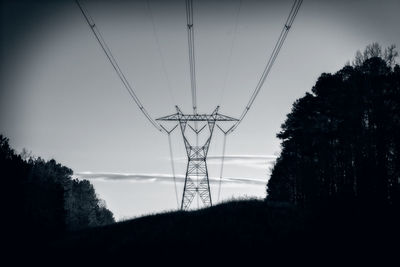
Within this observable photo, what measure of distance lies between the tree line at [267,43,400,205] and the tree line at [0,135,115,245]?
84.4 ft

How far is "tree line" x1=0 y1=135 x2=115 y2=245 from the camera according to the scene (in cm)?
3891

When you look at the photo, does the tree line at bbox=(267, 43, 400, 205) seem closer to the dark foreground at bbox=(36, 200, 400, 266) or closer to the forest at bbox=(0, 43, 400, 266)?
the forest at bbox=(0, 43, 400, 266)

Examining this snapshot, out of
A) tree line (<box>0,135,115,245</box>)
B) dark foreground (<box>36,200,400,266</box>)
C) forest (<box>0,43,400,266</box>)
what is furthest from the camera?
tree line (<box>0,135,115,245</box>)

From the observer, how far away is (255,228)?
1989 cm

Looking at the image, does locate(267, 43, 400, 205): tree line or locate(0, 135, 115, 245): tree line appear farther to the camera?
locate(0, 135, 115, 245): tree line

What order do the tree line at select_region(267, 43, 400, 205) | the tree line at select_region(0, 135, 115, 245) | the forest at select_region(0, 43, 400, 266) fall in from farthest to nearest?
the tree line at select_region(0, 135, 115, 245)
the tree line at select_region(267, 43, 400, 205)
the forest at select_region(0, 43, 400, 266)

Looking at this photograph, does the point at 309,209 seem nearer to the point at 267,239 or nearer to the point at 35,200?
the point at 267,239

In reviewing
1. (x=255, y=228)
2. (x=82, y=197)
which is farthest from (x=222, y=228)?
(x=82, y=197)

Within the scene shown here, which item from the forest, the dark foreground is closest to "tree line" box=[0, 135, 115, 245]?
the forest

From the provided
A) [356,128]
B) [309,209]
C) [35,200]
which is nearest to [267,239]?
[309,209]

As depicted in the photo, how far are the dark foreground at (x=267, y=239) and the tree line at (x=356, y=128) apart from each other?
3.99m

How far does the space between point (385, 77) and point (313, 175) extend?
1441cm

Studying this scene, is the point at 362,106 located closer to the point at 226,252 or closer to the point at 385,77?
the point at 385,77

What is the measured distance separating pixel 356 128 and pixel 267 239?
18419 millimetres
